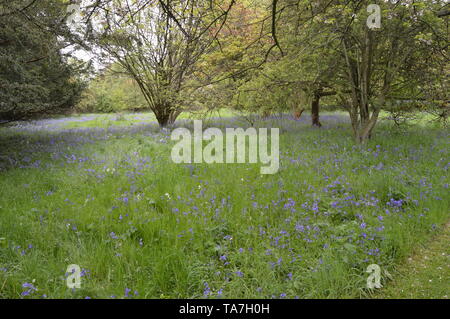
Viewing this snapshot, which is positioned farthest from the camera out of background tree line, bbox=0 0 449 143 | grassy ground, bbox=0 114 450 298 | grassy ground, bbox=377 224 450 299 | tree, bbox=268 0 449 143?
tree, bbox=268 0 449 143

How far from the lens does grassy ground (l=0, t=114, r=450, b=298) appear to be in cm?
295

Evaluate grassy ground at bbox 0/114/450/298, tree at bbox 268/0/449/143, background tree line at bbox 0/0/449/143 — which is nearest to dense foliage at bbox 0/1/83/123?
background tree line at bbox 0/0/449/143

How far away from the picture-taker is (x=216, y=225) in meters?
4.04

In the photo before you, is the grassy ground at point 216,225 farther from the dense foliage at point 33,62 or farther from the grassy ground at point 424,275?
the dense foliage at point 33,62

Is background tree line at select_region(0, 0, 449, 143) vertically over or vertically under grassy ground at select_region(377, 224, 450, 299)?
over

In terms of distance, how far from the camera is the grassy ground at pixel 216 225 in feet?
9.68

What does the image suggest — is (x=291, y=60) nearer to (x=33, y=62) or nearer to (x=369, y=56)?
(x=369, y=56)

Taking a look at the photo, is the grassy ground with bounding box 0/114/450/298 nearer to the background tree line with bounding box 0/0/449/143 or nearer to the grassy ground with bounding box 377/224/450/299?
the grassy ground with bounding box 377/224/450/299

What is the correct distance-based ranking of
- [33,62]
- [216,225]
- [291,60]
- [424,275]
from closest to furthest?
[424,275]
[216,225]
[291,60]
[33,62]

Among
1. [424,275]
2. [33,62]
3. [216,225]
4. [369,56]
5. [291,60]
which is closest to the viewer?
[424,275]

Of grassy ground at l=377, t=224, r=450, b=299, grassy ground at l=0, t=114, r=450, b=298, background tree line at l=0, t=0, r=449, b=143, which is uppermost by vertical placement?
background tree line at l=0, t=0, r=449, b=143

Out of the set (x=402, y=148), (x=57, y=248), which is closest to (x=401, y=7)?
(x=402, y=148)

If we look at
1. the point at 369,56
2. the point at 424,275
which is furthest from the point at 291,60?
the point at 424,275

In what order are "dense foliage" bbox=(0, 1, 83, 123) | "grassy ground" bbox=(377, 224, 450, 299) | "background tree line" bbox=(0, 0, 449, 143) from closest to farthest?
"grassy ground" bbox=(377, 224, 450, 299), "background tree line" bbox=(0, 0, 449, 143), "dense foliage" bbox=(0, 1, 83, 123)
